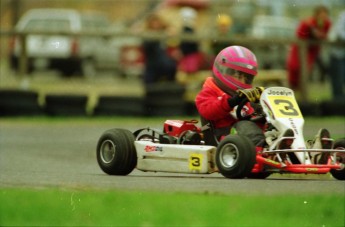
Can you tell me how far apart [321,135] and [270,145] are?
0.43 m

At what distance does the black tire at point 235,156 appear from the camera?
9.23m

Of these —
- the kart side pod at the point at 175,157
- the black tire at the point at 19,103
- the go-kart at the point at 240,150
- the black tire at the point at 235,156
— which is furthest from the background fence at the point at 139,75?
the black tire at the point at 235,156

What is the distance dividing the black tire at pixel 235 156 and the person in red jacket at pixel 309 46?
10948 millimetres

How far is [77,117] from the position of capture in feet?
62.9

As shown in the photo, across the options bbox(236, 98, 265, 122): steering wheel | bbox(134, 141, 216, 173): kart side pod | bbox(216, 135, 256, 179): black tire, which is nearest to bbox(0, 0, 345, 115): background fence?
bbox(134, 141, 216, 173): kart side pod

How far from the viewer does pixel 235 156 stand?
9.37 meters

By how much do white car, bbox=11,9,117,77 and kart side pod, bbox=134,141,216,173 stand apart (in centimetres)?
1140

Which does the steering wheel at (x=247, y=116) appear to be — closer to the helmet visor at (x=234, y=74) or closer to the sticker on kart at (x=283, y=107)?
the sticker on kart at (x=283, y=107)

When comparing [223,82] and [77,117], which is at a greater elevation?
[223,82]

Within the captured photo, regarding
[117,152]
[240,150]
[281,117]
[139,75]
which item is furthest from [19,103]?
[240,150]

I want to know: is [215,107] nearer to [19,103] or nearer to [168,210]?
[168,210]

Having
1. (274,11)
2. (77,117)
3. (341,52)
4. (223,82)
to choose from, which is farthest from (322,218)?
(274,11)

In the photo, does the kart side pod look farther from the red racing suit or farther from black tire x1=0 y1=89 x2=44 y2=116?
black tire x1=0 y1=89 x2=44 y2=116

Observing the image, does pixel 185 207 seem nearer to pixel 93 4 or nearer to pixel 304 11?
pixel 304 11
